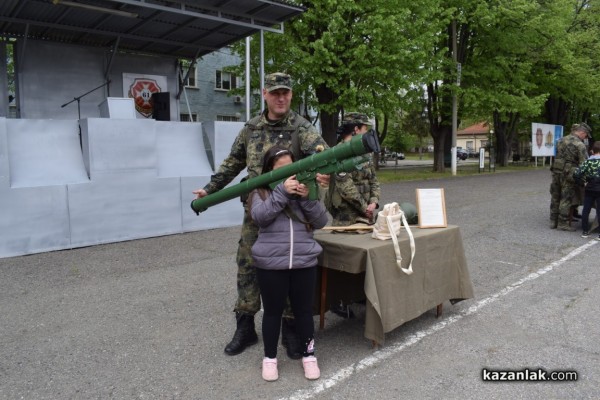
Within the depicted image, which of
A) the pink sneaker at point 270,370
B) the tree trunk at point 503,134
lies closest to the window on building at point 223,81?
the tree trunk at point 503,134

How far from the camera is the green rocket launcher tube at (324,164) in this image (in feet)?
8.57

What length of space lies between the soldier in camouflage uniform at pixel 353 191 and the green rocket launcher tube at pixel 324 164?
1.38m

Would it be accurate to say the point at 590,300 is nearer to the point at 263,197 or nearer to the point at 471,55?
the point at 263,197

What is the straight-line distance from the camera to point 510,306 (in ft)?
15.5

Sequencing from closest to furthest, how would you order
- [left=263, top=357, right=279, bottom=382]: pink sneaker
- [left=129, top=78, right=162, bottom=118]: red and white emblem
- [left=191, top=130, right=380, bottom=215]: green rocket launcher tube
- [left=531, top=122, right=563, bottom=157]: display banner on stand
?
[left=191, top=130, right=380, bottom=215]: green rocket launcher tube → [left=263, top=357, right=279, bottom=382]: pink sneaker → [left=129, top=78, right=162, bottom=118]: red and white emblem → [left=531, top=122, right=563, bottom=157]: display banner on stand

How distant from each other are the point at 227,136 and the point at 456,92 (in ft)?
52.3

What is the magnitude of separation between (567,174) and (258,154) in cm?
739

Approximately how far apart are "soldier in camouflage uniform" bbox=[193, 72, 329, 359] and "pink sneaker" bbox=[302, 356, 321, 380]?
264mm

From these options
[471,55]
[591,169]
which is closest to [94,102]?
[591,169]

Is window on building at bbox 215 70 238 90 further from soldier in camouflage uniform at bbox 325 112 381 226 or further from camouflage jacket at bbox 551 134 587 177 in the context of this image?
soldier in camouflage uniform at bbox 325 112 381 226

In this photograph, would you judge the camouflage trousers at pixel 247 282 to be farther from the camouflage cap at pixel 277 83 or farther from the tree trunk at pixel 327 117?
the tree trunk at pixel 327 117

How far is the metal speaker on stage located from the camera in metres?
11.7

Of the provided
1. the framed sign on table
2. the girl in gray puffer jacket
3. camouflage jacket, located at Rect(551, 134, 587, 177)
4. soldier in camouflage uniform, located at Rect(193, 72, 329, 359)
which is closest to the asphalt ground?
soldier in camouflage uniform, located at Rect(193, 72, 329, 359)

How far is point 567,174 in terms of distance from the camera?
28.8ft
